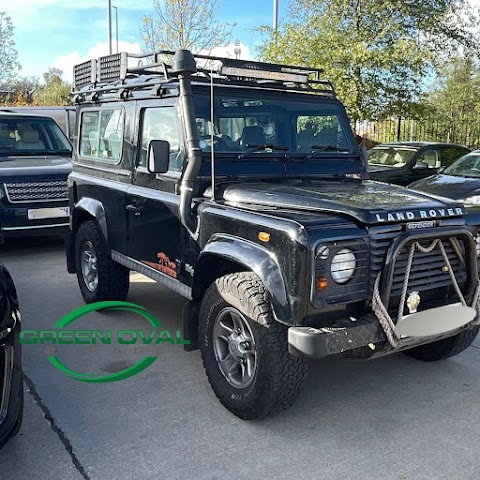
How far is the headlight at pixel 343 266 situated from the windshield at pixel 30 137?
274 inches

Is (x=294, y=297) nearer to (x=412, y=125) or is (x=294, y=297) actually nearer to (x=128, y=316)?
(x=128, y=316)

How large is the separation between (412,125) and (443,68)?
70.8 inches

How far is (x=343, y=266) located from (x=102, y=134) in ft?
10.3

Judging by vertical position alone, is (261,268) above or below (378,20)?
below

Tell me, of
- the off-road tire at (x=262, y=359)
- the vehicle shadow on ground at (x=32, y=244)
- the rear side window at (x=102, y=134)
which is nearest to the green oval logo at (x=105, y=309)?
the off-road tire at (x=262, y=359)

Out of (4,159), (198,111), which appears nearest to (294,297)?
(198,111)

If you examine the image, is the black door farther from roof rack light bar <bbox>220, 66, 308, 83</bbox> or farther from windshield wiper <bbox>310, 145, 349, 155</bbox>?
windshield wiper <bbox>310, 145, 349, 155</bbox>

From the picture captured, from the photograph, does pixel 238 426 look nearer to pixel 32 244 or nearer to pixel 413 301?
pixel 413 301

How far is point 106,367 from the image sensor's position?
4.17 meters

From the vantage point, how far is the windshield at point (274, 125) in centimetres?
403

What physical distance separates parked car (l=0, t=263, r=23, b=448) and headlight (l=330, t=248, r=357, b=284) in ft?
5.51

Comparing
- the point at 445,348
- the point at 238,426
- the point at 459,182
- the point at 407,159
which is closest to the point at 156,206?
the point at 238,426

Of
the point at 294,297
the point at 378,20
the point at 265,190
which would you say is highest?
the point at 378,20

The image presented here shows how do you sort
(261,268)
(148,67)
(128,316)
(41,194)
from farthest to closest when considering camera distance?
(41,194)
(128,316)
(148,67)
(261,268)
